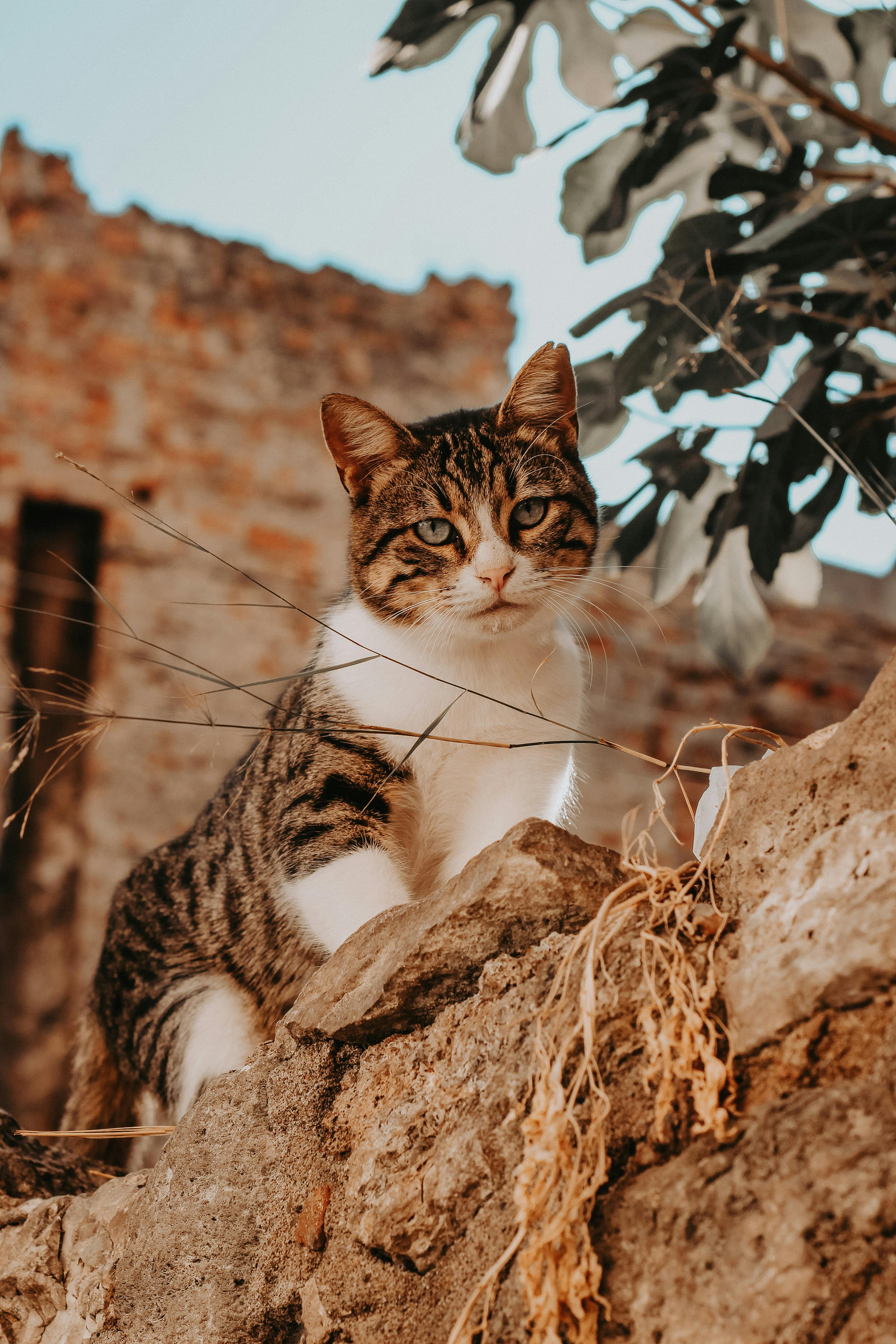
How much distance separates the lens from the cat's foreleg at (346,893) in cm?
168

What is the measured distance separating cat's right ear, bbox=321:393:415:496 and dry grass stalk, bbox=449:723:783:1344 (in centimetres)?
118

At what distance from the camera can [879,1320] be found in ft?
2.74

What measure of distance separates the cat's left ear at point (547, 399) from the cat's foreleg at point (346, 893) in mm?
885

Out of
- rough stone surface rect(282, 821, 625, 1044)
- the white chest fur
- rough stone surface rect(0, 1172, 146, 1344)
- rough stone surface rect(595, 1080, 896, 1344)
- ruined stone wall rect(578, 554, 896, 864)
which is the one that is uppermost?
ruined stone wall rect(578, 554, 896, 864)

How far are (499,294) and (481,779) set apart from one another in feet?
14.3

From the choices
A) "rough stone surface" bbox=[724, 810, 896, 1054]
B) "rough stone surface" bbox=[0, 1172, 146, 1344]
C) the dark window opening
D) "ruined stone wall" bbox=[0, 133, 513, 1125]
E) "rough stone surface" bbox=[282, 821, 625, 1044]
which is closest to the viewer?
"rough stone surface" bbox=[724, 810, 896, 1054]

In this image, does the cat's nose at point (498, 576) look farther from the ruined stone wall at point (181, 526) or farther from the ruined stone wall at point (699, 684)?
the ruined stone wall at point (699, 684)

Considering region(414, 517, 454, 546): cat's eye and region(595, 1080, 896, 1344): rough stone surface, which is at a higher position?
region(414, 517, 454, 546): cat's eye

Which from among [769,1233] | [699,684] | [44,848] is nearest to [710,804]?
[769,1233]

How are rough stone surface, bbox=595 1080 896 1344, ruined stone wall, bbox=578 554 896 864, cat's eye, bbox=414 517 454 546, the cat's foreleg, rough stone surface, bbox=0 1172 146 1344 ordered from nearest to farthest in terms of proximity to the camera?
1. rough stone surface, bbox=595 1080 896 1344
2. rough stone surface, bbox=0 1172 146 1344
3. the cat's foreleg
4. cat's eye, bbox=414 517 454 546
5. ruined stone wall, bbox=578 554 896 864

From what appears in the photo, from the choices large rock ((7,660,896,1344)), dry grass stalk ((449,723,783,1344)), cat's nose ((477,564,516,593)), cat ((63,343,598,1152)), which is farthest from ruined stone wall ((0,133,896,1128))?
dry grass stalk ((449,723,783,1344))

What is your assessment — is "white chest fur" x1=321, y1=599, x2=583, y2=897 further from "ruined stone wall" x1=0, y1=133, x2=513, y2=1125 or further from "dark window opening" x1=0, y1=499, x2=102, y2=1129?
"ruined stone wall" x1=0, y1=133, x2=513, y2=1125

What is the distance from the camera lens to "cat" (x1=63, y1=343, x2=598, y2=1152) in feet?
5.97

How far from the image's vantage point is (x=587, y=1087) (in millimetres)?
1070
